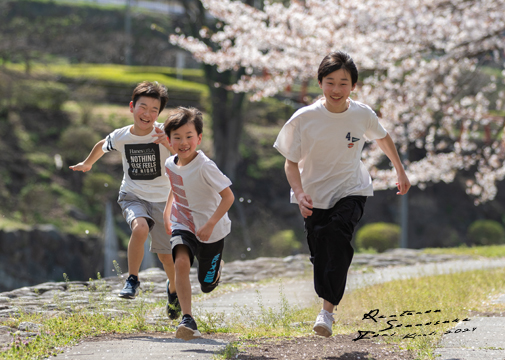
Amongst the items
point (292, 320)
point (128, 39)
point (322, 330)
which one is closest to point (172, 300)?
point (292, 320)

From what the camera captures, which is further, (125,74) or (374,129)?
(125,74)

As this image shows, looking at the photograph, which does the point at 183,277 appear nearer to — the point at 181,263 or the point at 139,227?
the point at 181,263

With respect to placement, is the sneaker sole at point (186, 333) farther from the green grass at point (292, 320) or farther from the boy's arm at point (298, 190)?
the boy's arm at point (298, 190)

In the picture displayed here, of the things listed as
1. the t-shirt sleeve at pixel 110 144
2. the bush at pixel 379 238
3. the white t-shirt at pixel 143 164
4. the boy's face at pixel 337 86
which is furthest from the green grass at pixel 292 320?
the bush at pixel 379 238

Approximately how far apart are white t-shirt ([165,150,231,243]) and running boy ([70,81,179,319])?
2.19 feet

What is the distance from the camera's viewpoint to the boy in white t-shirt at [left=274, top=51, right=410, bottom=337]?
4137mm

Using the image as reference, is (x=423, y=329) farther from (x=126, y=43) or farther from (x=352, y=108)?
(x=126, y=43)

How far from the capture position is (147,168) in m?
5.08

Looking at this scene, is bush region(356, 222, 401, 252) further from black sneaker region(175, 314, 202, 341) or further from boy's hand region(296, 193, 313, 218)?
black sneaker region(175, 314, 202, 341)

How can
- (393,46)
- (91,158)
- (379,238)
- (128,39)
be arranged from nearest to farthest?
(91,158), (393,46), (379,238), (128,39)

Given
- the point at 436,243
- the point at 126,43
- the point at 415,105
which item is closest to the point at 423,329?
the point at 415,105

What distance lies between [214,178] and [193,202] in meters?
0.24

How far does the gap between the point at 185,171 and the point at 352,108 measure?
1.23 meters

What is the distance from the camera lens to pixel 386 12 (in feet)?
33.8
